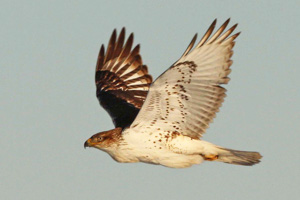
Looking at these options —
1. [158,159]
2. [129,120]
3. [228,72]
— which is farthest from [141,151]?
[228,72]

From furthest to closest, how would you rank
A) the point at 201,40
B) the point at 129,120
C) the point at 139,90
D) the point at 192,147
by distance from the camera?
the point at 139,90
the point at 129,120
the point at 192,147
the point at 201,40

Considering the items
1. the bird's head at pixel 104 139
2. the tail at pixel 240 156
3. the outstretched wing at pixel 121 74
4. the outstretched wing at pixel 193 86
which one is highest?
the outstretched wing at pixel 121 74

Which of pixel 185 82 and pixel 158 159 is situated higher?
pixel 185 82

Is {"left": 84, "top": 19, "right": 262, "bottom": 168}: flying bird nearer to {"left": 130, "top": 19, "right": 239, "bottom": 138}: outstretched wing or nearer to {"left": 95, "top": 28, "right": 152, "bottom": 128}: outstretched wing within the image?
{"left": 130, "top": 19, "right": 239, "bottom": 138}: outstretched wing

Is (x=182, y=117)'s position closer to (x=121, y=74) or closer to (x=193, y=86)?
(x=193, y=86)

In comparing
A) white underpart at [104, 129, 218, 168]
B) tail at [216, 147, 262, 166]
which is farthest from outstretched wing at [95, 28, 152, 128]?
tail at [216, 147, 262, 166]

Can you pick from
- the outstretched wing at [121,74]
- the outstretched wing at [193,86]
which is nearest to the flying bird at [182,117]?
the outstretched wing at [193,86]

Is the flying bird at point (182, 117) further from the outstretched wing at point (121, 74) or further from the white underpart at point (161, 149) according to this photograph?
the outstretched wing at point (121, 74)

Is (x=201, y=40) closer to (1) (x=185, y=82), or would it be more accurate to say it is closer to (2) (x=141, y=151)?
(1) (x=185, y=82)
